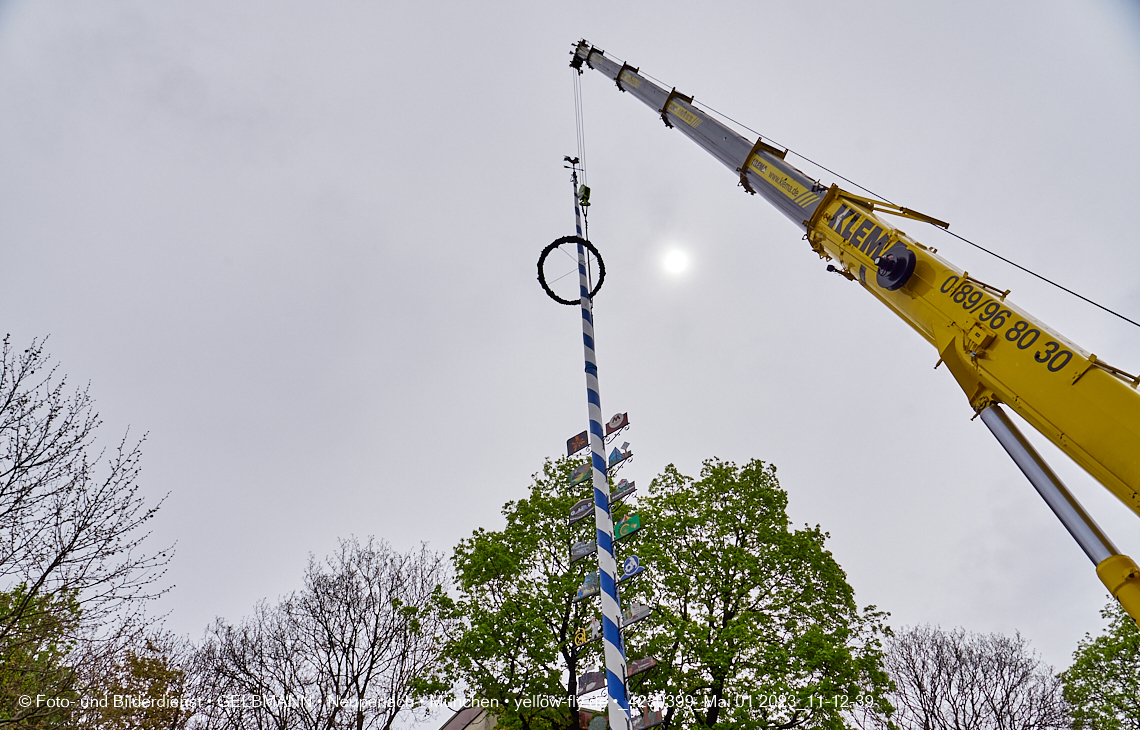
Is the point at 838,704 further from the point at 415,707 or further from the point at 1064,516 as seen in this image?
the point at 415,707

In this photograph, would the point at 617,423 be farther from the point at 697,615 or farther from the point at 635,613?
the point at 697,615

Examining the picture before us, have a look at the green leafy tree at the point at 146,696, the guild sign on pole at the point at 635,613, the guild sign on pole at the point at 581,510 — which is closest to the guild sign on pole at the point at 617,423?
the guild sign on pole at the point at 581,510

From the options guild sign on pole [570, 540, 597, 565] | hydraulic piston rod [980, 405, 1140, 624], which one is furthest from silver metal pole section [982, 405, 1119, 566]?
guild sign on pole [570, 540, 597, 565]

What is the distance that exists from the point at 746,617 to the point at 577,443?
812 cm

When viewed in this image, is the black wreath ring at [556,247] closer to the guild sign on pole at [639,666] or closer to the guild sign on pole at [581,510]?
the guild sign on pole at [581,510]

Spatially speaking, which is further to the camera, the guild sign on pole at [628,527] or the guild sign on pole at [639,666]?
the guild sign on pole at [628,527]

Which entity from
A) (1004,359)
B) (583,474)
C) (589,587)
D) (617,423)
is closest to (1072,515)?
(1004,359)

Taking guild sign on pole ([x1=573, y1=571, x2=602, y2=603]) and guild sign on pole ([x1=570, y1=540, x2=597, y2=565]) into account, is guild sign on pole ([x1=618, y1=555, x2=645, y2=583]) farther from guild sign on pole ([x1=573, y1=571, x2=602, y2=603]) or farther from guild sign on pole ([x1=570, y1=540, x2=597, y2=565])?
guild sign on pole ([x1=573, y1=571, x2=602, y2=603])

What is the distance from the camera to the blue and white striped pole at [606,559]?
6391 mm

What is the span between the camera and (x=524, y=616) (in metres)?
14.4

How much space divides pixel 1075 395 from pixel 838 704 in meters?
9.35

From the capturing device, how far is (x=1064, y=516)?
6.06 metres

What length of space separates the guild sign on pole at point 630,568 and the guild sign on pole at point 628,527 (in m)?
0.31

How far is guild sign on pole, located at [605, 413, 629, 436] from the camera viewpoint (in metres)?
8.59
